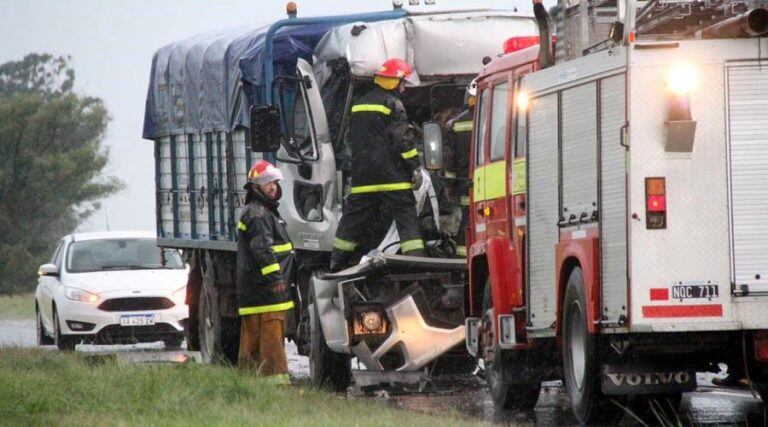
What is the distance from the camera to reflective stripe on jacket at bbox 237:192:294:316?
16484 millimetres

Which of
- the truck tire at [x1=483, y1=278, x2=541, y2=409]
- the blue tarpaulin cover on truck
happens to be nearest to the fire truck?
the truck tire at [x1=483, y1=278, x2=541, y2=409]

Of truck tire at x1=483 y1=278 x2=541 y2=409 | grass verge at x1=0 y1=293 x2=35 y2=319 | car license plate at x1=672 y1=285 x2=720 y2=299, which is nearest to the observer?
car license plate at x1=672 y1=285 x2=720 y2=299

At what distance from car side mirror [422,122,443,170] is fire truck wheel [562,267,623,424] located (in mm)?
2516

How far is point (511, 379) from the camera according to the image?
14.4 m

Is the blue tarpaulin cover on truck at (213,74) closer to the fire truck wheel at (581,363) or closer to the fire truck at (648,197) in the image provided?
the fire truck at (648,197)

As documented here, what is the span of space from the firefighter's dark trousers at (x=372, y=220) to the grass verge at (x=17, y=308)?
2484 cm

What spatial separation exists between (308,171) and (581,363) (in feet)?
17.2

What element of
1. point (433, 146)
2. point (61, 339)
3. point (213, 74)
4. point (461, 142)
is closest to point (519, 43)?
point (433, 146)

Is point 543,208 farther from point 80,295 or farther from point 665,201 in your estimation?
point 80,295

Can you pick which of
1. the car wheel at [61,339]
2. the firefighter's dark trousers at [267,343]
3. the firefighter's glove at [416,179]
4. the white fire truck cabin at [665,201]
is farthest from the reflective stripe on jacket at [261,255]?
the car wheel at [61,339]

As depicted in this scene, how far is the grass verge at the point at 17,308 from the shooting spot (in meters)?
41.3

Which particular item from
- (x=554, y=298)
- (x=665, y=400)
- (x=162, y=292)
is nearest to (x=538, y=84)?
(x=554, y=298)

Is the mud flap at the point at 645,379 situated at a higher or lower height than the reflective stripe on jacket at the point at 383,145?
lower

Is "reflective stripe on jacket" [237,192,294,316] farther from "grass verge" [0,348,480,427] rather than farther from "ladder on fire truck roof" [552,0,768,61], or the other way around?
"ladder on fire truck roof" [552,0,768,61]
